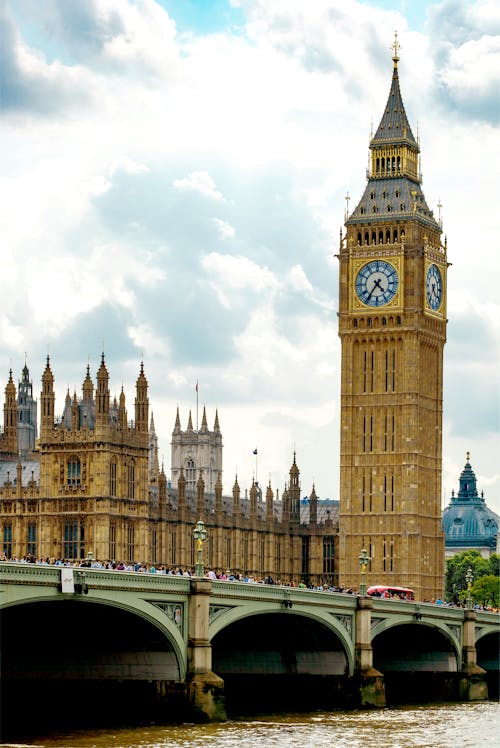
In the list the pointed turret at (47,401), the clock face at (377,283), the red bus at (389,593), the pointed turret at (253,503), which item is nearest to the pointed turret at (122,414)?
the pointed turret at (47,401)

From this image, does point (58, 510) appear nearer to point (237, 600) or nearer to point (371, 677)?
point (371, 677)

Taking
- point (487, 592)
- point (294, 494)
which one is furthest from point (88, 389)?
point (487, 592)

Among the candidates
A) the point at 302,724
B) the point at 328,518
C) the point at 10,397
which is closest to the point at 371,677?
the point at 302,724

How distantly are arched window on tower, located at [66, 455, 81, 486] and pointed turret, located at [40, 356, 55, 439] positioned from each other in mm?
2383

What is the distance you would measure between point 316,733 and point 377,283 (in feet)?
232

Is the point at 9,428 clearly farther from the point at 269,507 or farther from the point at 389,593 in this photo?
the point at 389,593

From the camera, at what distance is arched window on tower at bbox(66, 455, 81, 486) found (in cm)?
13050

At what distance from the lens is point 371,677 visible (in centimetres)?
9438

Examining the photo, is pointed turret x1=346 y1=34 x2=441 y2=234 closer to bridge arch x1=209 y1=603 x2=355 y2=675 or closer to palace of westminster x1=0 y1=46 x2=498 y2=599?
palace of westminster x1=0 y1=46 x2=498 y2=599

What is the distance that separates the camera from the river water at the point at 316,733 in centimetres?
7362

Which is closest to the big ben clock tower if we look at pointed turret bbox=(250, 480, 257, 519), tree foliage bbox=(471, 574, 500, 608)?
pointed turret bbox=(250, 480, 257, 519)

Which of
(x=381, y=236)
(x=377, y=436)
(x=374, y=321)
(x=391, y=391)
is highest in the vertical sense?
(x=381, y=236)

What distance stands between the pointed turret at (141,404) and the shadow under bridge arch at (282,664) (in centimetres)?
3816

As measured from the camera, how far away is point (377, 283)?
147 m
